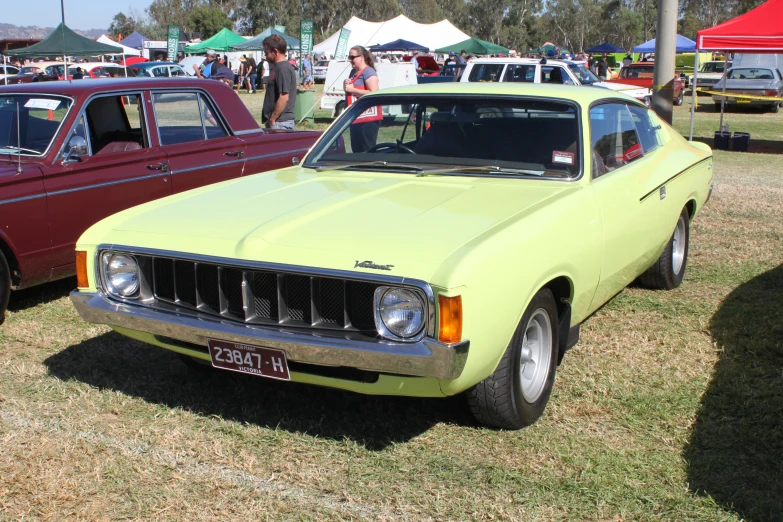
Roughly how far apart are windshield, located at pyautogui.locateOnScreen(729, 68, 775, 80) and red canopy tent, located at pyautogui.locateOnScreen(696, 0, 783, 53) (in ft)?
31.7

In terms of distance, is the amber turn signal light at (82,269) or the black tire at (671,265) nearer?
the amber turn signal light at (82,269)

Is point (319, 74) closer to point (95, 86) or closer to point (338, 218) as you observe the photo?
point (95, 86)

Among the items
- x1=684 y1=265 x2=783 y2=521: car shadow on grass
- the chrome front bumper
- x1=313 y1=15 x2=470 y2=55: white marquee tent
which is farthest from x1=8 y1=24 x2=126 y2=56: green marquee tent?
x1=684 y1=265 x2=783 y2=521: car shadow on grass

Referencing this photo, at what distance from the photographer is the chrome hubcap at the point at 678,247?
5.86m

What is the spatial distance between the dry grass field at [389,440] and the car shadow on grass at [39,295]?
1.88 ft

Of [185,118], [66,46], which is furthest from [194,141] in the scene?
[66,46]

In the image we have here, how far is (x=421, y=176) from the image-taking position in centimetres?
435

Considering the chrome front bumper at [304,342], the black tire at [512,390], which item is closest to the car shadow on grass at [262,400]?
the black tire at [512,390]

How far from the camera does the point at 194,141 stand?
6.58 metres

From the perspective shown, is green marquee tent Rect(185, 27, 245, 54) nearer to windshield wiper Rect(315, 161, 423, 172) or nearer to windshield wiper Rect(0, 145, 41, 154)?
windshield wiper Rect(0, 145, 41, 154)

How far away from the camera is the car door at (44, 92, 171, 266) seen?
18.1 ft

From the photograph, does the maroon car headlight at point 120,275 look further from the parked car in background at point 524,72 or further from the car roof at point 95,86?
the parked car in background at point 524,72

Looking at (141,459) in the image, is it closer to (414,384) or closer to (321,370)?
(321,370)

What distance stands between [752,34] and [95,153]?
41.7 feet
